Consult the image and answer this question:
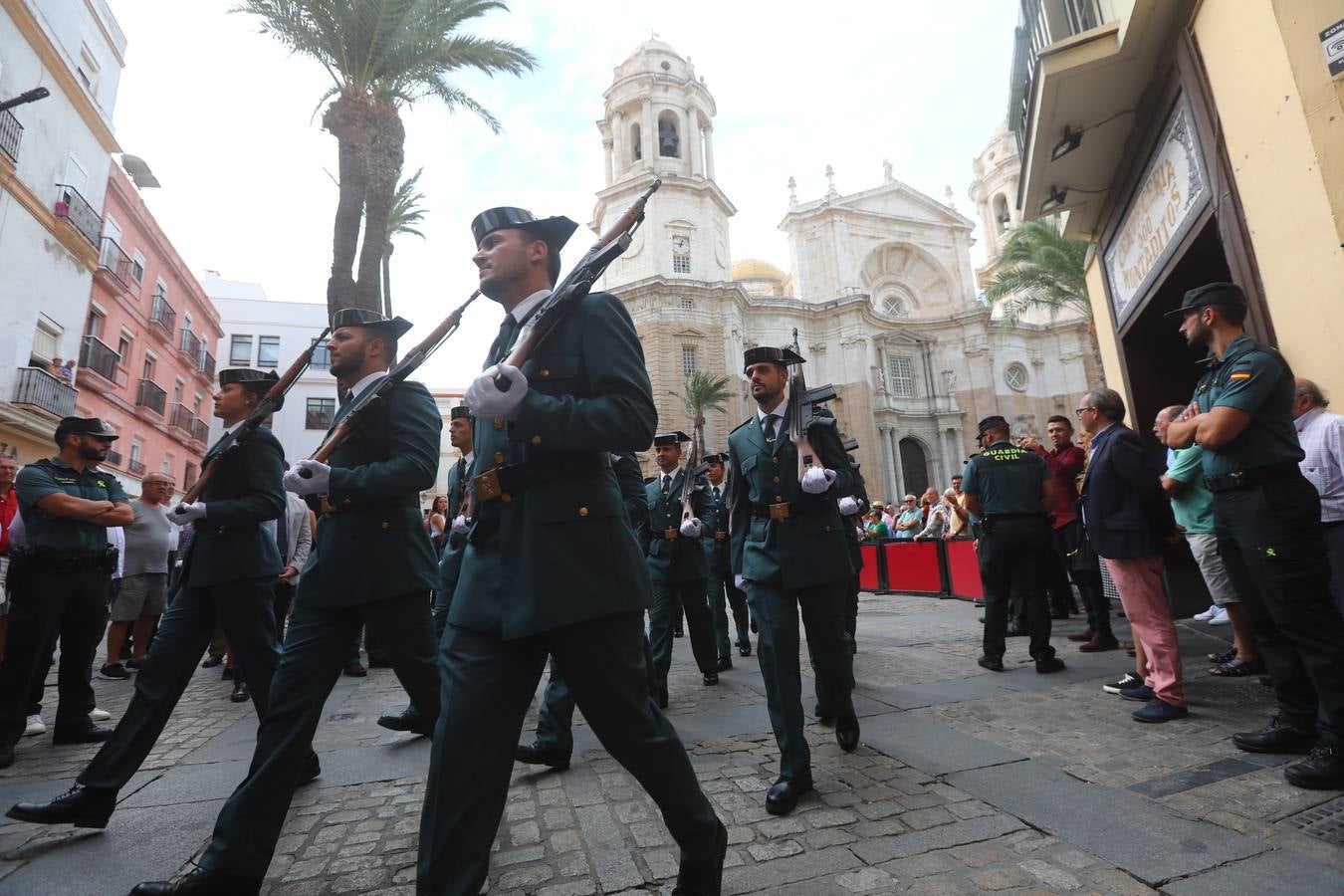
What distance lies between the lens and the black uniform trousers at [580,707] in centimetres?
181

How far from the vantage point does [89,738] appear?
185 inches

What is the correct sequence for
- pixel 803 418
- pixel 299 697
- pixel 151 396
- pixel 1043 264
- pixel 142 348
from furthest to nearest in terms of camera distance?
pixel 151 396 < pixel 142 348 < pixel 1043 264 < pixel 803 418 < pixel 299 697

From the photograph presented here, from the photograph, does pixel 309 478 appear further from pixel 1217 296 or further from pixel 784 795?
pixel 1217 296

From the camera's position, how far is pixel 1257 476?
3.10 metres

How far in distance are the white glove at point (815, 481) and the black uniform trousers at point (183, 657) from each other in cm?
269

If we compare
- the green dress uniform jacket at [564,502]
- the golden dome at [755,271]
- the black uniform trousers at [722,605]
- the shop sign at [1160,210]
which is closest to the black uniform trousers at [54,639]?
the green dress uniform jacket at [564,502]

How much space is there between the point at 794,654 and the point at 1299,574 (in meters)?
2.24

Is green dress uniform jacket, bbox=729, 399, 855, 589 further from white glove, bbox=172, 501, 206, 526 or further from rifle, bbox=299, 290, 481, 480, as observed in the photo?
white glove, bbox=172, 501, 206, 526

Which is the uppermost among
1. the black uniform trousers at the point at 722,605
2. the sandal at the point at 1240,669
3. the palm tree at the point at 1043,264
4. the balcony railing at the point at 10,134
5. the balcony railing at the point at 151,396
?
the balcony railing at the point at 10,134

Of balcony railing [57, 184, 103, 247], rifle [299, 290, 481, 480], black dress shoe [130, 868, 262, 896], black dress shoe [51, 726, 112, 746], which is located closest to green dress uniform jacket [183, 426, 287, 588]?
rifle [299, 290, 481, 480]

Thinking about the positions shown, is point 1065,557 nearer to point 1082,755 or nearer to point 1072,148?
point 1072,148

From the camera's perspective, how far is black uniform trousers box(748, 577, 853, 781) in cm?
309

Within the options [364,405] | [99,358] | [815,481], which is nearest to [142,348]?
[99,358]

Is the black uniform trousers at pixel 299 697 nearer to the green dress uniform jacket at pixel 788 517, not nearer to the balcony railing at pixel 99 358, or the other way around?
the green dress uniform jacket at pixel 788 517
